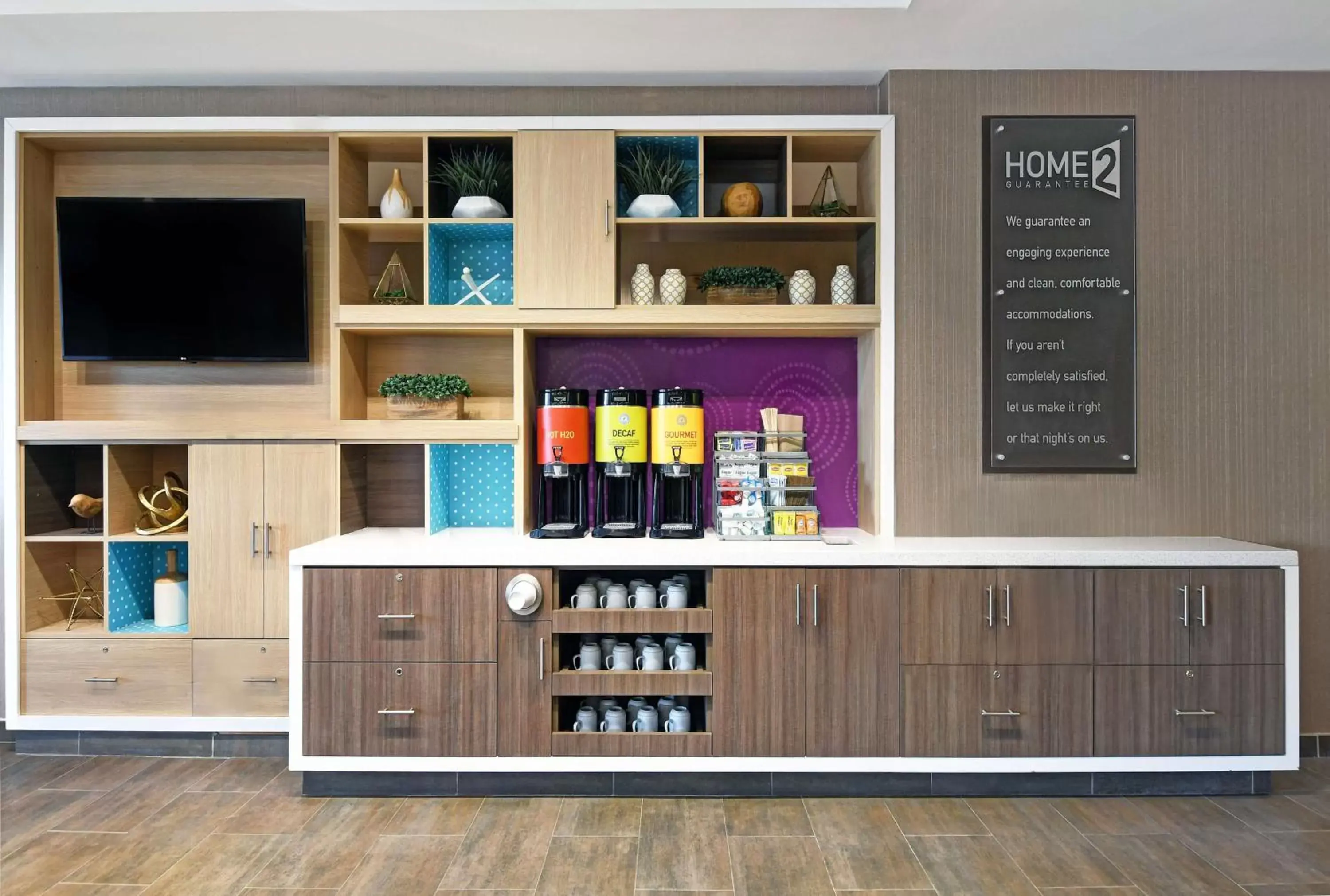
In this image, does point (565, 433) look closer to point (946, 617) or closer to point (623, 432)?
point (623, 432)

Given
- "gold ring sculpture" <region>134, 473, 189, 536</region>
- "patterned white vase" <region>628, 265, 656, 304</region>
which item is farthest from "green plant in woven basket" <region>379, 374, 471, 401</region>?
"gold ring sculpture" <region>134, 473, 189, 536</region>

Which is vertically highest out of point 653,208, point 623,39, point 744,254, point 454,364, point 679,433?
point 623,39

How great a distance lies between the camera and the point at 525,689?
2.69 m

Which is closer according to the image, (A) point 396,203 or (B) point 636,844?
(B) point 636,844

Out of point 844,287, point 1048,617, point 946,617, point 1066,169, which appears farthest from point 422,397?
point 1066,169

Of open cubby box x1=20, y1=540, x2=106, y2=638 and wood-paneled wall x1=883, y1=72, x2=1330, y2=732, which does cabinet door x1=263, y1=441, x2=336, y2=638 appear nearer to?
open cubby box x1=20, y1=540, x2=106, y2=638

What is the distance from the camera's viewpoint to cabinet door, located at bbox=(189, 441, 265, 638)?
3023 mm

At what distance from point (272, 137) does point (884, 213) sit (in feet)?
7.52

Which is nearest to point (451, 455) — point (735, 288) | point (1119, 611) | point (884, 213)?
point (735, 288)

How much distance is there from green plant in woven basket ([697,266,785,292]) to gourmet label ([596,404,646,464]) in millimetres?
548

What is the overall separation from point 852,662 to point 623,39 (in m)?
2.21

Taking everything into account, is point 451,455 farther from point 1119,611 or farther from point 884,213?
point 1119,611

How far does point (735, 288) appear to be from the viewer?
3.04 meters

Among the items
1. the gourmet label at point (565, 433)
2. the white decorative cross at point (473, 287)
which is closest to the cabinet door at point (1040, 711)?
the gourmet label at point (565, 433)
